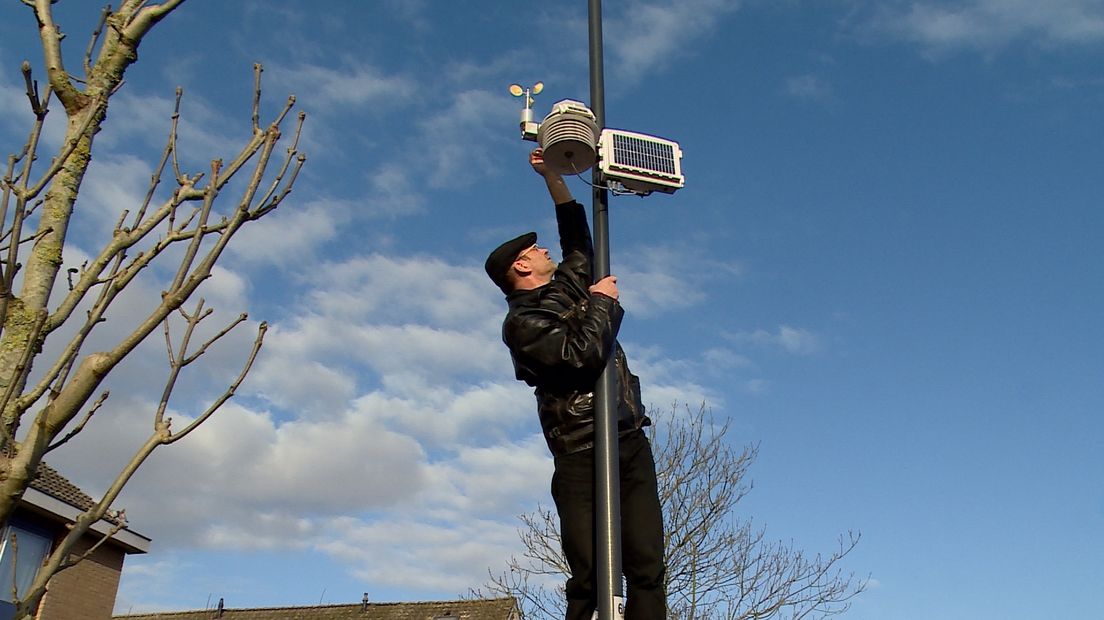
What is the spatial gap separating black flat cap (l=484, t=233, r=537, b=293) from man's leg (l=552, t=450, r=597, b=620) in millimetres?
893

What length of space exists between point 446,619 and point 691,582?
34.9 feet

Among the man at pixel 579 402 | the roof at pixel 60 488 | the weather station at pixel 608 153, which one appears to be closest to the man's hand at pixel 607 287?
the man at pixel 579 402

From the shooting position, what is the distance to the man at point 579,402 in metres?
3.57

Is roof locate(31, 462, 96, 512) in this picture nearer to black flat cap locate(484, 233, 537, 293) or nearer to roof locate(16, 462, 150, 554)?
roof locate(16, 462, 150, 554)

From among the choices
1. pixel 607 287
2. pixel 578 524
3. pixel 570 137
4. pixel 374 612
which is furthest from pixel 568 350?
pixel 374 612

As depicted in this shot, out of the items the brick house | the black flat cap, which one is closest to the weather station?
the black flat cap

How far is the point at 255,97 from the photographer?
3.08m

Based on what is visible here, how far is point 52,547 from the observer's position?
601 inches

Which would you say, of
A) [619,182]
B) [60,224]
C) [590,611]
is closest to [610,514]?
[590,611]

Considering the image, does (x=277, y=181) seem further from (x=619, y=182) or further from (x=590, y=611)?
(x=590, y=611)

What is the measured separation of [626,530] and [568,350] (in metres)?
0.77

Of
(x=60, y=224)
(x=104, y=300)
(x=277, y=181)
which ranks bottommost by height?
(x=104, y=300)

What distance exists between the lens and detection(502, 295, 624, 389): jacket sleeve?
11.6 ft

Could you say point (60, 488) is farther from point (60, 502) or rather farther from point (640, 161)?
point (640, 161)
